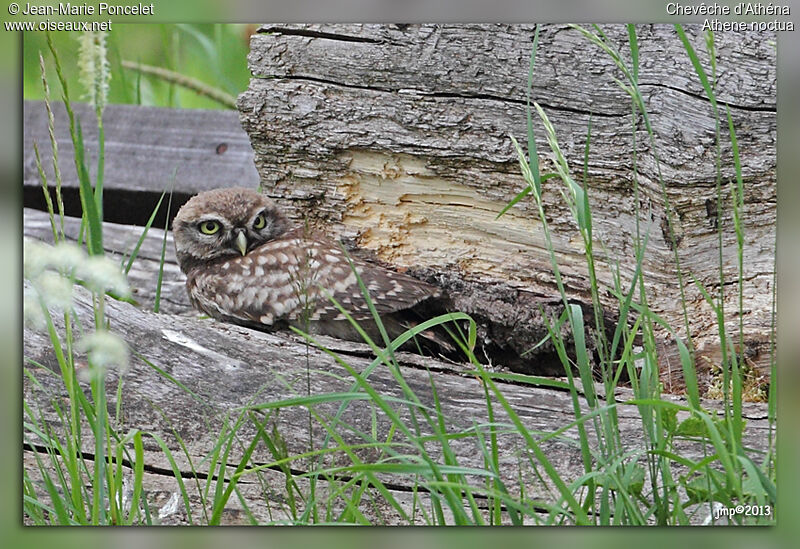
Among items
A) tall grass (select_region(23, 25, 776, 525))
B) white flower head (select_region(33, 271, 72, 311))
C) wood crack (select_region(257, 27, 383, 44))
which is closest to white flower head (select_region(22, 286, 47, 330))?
tall grass (select_region(23, 25, 776, 525))

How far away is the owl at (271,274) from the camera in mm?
1267

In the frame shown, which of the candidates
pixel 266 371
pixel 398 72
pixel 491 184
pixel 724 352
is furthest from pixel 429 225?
pixel 724 352

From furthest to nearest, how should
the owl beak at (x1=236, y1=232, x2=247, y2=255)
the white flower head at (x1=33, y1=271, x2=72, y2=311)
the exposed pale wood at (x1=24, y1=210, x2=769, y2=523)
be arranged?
the owl beak at (x1=236, y1=232, x2=247, y2=255) < the exposed pale wood at (x1=24, y1=210, x2=769, y2=523) < the white flower head at (x1=33, y1=271, x2=72, y2=311)

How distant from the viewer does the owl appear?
49.9 inches

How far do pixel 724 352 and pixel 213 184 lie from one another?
0.90 m

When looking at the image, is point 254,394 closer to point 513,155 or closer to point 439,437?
point 439,437

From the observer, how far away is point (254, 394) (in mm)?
1255

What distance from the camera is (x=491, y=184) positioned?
127 cm

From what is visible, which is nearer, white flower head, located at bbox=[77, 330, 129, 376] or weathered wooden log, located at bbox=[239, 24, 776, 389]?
white flower head, located at bbox=[77, 330, 129, 376]

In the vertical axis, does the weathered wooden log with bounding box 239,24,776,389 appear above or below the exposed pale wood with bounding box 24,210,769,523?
above

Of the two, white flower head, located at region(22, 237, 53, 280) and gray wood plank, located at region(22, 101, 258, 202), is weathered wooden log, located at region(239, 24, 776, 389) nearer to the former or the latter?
gray wood plank, located at region(22, 101, 258, 202)

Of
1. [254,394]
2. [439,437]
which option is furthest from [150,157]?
[439,437]

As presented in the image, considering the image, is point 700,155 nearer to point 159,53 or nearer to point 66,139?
point 159,53

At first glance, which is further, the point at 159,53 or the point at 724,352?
the point at 159,53
